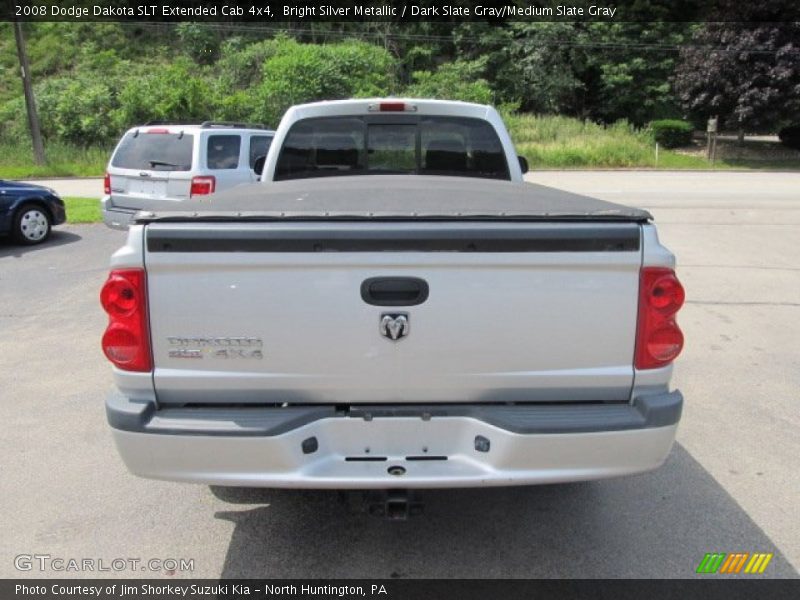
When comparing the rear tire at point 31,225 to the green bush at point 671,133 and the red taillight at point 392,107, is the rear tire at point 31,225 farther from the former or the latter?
the green bush at point 671,133

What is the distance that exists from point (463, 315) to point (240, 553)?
1644mm

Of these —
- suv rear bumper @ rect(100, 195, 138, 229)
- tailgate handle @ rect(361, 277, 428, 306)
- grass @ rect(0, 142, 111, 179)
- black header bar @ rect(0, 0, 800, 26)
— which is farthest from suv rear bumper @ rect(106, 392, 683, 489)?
black header bar @ rect(0, 0, 800, 26)

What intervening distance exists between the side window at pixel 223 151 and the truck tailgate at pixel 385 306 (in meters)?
8.80

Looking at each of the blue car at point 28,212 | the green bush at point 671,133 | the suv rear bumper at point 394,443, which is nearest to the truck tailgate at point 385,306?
the suv rear bumper at point 394,443

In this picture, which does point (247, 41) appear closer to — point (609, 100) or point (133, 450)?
point (609, 100)

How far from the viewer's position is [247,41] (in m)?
50.9

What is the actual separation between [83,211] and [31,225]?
3.79m

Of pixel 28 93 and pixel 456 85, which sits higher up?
pixel 456 85

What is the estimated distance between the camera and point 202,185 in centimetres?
1059

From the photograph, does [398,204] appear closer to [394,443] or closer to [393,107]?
[394,443]

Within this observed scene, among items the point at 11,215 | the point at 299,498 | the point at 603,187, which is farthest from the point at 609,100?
the point at 299,498

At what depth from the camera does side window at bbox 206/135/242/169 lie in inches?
429

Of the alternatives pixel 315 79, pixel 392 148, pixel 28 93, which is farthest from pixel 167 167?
pixel 315 79

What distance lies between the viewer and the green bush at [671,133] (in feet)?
121
